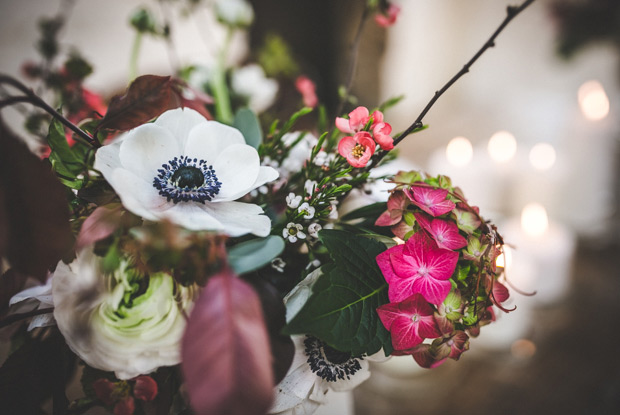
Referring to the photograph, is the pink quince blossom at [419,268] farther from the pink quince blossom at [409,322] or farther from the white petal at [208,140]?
the white petal at [208,140]

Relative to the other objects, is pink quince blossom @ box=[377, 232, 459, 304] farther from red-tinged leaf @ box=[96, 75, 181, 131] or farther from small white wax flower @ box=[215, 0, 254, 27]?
small white wax flower @ box=[215, 0, 254, 27]

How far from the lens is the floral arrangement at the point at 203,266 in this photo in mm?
223

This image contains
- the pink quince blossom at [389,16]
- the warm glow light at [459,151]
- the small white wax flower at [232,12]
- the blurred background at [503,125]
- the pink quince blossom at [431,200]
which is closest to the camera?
the pink quince blossom at [431,200]

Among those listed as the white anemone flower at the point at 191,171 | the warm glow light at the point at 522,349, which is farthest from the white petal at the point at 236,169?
the warm glow light at the point at 522,349

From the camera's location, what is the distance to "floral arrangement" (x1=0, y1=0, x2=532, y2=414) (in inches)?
8.8

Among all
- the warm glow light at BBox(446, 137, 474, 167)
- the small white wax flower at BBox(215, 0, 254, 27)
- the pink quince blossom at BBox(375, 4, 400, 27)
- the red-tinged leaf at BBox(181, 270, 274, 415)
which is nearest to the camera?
the red-tinged leaf at BBox(181, 270, 274, 415)

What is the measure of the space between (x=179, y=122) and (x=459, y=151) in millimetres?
853

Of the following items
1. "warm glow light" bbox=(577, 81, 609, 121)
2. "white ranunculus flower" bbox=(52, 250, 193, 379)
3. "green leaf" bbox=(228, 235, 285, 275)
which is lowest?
"white ranunculus flower" bbox=(52, 250, 193, 379)

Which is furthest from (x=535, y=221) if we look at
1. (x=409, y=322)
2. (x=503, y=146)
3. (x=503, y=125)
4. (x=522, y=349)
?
(x=409, y=322)

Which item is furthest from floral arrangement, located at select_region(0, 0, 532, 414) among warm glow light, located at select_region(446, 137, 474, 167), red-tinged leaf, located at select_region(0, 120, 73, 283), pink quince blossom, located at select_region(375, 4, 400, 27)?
warm glow light, located at select_region(446, 137, 474, 167)

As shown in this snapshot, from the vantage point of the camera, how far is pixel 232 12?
0.62m

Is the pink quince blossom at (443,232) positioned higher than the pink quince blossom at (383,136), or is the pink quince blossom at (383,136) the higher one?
the pink quince blossom at (383,136)

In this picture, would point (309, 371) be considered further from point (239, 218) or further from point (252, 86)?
point (252, 86)

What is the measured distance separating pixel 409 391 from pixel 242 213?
2.51ft
